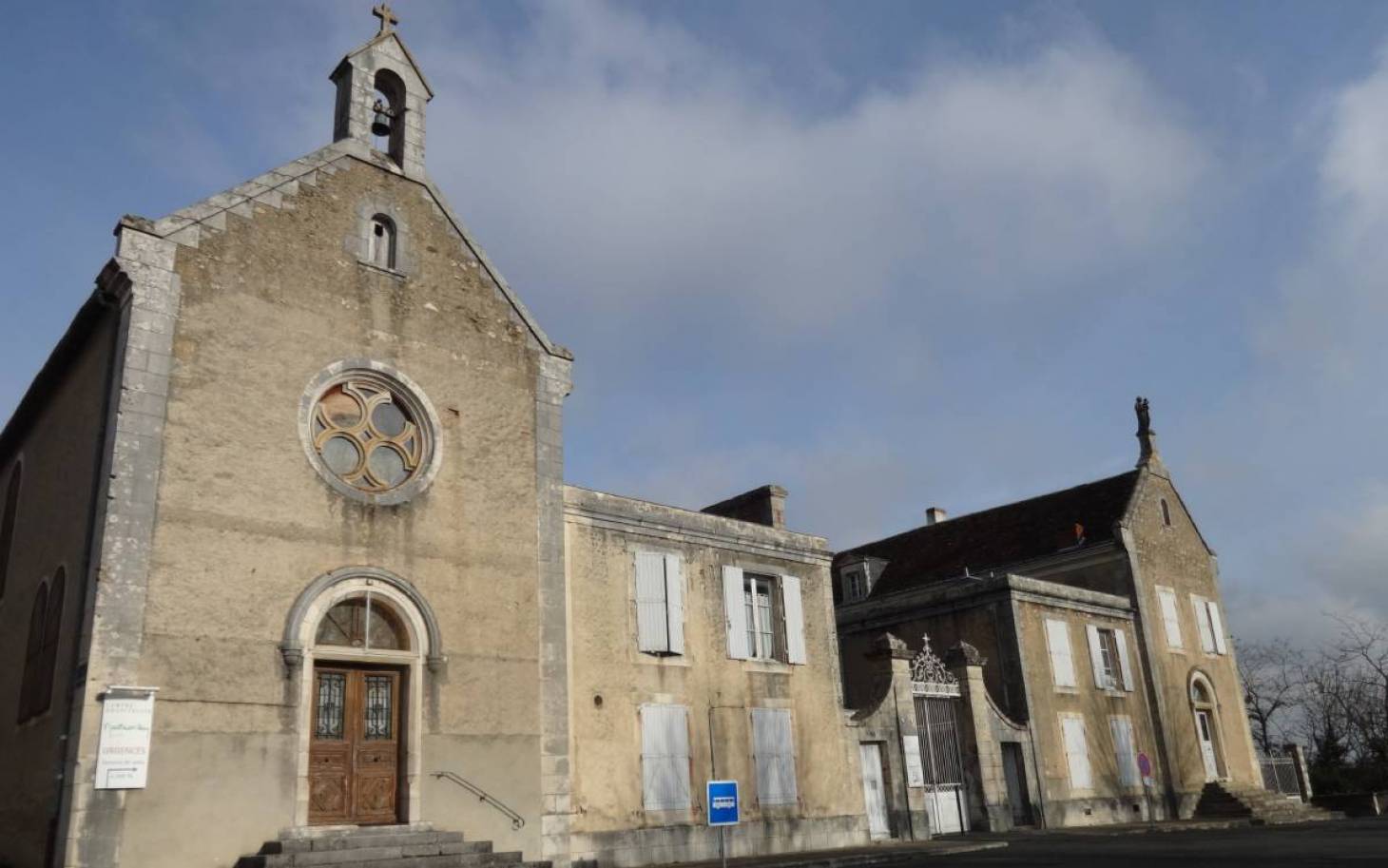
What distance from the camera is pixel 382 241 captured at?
14.8 metres

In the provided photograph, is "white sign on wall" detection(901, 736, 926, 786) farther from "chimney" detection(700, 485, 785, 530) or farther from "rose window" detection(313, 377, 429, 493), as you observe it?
"rose window" detection(313, 377, 429, 493)

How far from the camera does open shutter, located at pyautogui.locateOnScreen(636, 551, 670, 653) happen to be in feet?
53.5

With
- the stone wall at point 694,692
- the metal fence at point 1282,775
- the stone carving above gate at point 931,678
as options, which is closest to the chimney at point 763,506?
the stone wall at point 694,692

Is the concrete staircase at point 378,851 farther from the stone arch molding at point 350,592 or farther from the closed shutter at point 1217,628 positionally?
the closed shutter at point 1217,628

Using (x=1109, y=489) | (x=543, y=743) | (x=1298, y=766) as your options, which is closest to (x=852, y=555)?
(x=1109, y=489)

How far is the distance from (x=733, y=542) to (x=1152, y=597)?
14.7m

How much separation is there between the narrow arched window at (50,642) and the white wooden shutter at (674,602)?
8.06 m

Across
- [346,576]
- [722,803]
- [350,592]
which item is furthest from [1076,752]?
[346,576]

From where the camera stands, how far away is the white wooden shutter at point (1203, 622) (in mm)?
29047

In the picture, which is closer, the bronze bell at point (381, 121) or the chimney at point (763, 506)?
the bronze bell at point (381, 121)

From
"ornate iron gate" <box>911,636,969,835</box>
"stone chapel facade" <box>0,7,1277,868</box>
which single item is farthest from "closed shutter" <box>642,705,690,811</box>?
"ornate iron gate" <box>911,636,969,835</box>

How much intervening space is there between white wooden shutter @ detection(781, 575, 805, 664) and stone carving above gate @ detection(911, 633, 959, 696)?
11.9 feet

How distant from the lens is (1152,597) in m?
27.6

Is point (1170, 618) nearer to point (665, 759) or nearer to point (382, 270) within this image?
point (665, 759)
